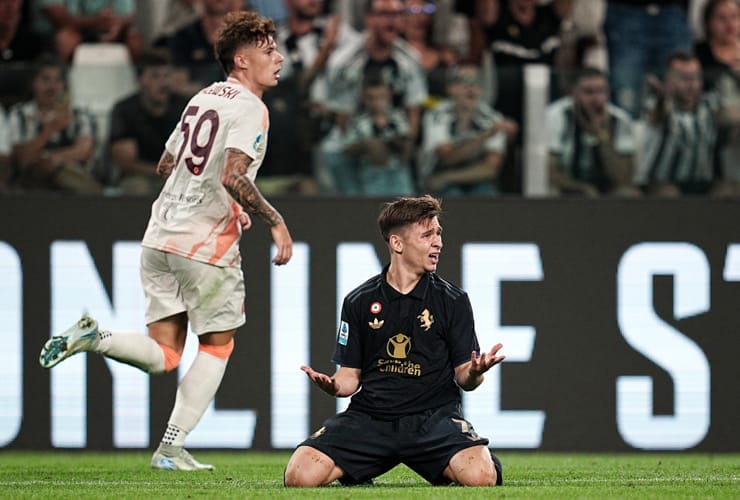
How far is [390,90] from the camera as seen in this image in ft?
28.9

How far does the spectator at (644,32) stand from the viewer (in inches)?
390

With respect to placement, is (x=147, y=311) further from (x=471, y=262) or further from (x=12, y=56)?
(x=12, y=56)

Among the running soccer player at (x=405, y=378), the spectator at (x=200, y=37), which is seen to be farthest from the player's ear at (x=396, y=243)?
the spectator at (x=200, y=37)

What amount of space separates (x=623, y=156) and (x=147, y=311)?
355 cm

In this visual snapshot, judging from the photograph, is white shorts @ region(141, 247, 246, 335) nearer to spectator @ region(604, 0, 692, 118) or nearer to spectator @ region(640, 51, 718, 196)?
spectator @ region(640, 51, 718, 196)

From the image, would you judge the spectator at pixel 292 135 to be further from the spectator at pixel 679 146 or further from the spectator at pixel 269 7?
the spectator at pixel 679 146

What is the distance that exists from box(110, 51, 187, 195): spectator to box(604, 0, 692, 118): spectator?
3.22m

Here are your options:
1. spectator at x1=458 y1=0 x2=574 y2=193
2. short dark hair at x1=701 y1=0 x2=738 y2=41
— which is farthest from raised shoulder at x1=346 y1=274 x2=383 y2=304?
short dark hair at x1=701 y1=0 x2=738 y2=41

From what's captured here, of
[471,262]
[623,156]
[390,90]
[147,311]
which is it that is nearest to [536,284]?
[471,262]

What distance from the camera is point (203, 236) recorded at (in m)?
6.49

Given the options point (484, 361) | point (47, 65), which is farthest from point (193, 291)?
point (47, 65)

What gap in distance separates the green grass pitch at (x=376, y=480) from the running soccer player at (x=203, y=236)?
0.45 m

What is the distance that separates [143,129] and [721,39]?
418 centimetres

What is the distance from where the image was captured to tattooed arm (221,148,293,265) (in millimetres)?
6117
